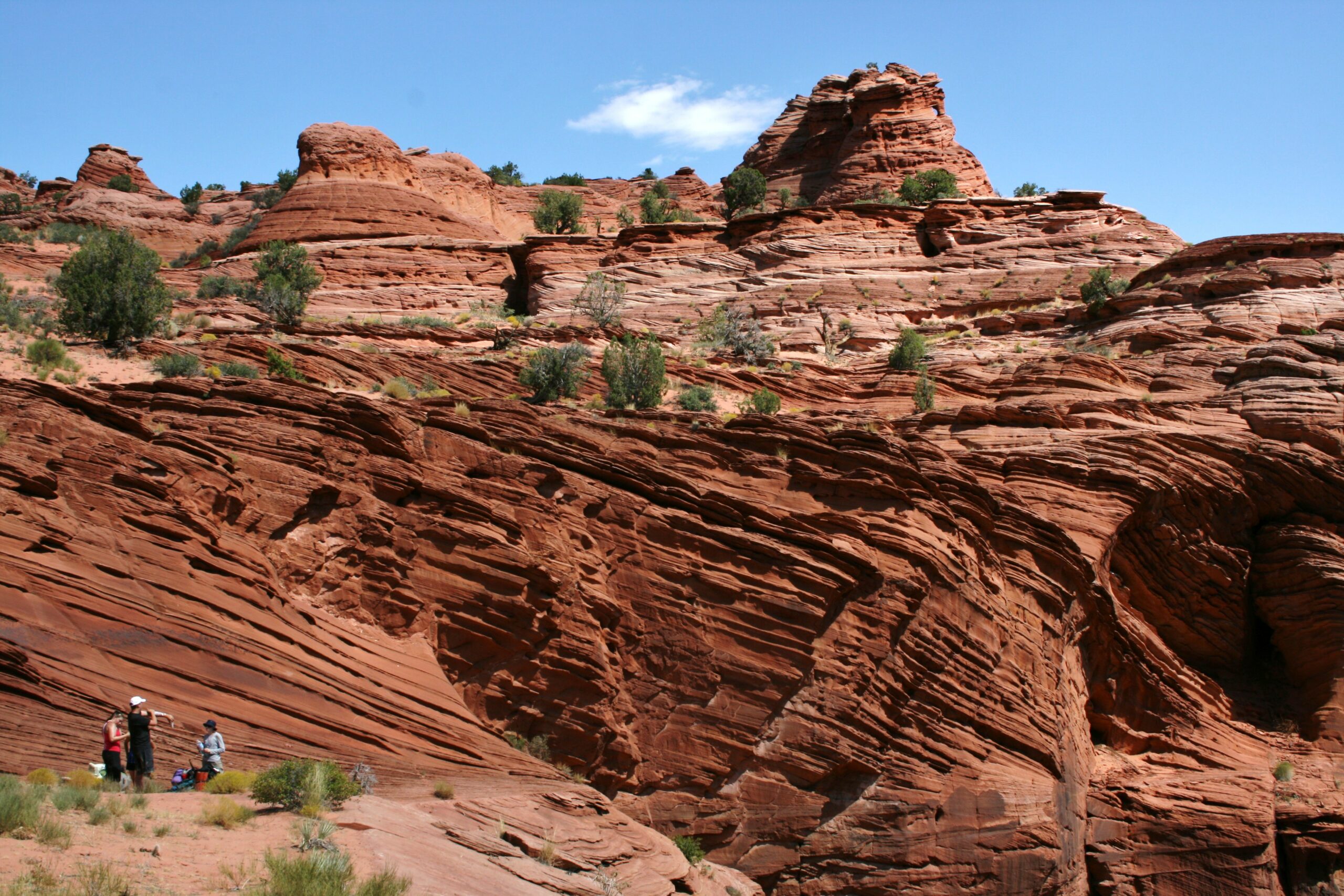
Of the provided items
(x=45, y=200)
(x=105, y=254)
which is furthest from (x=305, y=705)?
(x=45, y=200)

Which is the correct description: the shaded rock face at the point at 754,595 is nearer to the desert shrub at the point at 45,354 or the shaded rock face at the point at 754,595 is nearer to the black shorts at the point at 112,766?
the black shorts at the point at 112,766

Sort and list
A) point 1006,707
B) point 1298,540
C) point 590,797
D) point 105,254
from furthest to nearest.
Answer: point 105,254, point 1298,540, point 1006,707, point 590,797

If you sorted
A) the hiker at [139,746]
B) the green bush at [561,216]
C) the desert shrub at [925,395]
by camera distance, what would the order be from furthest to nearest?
the green bush at [561,216] → the desert shrub at [925,395] → the hiker at [139,746]

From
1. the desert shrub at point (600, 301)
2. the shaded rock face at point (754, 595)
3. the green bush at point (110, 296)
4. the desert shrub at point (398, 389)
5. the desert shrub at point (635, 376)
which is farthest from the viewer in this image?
the desert shrub at point (600, 301)

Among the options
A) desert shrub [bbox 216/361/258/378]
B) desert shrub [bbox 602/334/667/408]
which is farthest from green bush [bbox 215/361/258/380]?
desert shrub [bbox 602/334/667/408]

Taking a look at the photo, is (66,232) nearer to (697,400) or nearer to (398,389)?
(398,389)

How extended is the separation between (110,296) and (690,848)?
15494 millimetres

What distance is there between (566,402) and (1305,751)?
1611cm

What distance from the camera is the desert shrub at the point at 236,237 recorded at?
39.3m

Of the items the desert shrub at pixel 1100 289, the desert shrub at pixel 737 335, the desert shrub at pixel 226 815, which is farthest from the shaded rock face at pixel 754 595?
the desert shrub at pixel 1100 289

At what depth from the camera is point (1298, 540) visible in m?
22.9

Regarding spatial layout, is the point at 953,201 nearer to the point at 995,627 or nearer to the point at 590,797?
the point at 995,627

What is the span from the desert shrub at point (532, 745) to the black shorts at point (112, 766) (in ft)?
19.4

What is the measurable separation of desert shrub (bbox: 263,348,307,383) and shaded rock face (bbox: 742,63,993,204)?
3265 cm
